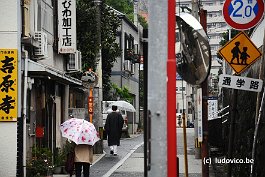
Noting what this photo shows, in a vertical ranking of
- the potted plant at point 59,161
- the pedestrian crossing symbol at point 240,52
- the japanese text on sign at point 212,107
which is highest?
the pedestrian crossing symbol at point 240,52

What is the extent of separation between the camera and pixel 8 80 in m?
13.8

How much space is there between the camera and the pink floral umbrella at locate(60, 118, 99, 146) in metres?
13.2


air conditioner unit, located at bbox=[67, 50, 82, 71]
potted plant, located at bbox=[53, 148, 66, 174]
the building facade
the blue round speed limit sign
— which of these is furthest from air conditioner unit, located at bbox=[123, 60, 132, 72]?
the blue round speed limit sign

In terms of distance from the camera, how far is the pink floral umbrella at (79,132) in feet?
43.3

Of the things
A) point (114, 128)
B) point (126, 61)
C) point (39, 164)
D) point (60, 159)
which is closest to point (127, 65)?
point (126, 61)

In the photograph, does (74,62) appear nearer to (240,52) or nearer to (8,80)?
(8,80)

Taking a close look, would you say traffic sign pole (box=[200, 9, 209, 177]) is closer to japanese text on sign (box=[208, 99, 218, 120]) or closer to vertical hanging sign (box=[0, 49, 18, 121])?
vertical hanging sign (box=[0, 49, 18, 121])

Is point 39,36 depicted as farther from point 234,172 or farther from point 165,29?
point 165,29

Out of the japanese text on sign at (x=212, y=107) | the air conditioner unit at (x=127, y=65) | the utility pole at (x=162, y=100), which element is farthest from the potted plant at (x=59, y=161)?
the air conditioner unit at (x=127, y=65)

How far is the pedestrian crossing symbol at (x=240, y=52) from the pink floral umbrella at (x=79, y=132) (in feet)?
15.8

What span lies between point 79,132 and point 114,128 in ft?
28.9

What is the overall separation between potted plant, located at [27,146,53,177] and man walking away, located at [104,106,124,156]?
21.1 feet

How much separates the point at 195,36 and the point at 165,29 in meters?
1.06

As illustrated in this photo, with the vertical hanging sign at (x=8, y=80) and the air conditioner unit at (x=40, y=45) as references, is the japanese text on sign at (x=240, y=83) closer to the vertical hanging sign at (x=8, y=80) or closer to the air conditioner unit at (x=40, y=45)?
the vertical hanging sign at (x=8, y=80)
